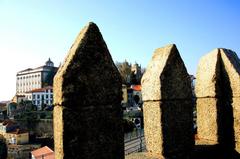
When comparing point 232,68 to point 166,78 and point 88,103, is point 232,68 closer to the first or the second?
point 166,78

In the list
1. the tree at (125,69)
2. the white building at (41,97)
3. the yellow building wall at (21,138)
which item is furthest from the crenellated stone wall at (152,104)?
the tree at (125,69)

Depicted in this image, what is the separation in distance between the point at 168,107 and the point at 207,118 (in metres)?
1.53

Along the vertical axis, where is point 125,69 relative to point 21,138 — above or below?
above

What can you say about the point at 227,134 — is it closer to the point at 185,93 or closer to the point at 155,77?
the point at 185,93

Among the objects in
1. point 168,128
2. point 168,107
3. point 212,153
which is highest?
point 168,107

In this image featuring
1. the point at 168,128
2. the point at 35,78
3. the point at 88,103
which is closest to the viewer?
the point at 88,103

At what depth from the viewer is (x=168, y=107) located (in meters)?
4.44

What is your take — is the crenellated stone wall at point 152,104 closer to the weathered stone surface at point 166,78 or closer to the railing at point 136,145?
the weathered stone surface at point 166,78

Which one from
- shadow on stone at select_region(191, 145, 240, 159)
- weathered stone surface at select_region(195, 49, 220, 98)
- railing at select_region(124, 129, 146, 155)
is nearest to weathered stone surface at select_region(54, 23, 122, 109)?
shadow on stone at select_region(191, 145, 240, 159)

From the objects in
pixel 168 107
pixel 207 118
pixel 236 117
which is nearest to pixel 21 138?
pixel 207 118

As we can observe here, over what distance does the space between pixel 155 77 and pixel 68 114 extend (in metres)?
1.80

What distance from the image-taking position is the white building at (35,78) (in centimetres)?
11325

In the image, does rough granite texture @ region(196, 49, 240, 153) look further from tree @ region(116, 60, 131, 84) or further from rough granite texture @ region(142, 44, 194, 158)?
tree @ region(116, 60, 131, 84)

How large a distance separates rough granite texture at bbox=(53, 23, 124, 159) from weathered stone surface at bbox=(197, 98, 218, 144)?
2714mm
